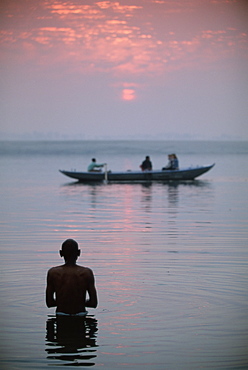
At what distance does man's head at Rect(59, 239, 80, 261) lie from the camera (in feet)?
20.2

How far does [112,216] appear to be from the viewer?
680 inches

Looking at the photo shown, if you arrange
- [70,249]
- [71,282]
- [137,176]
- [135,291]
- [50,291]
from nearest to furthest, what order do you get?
[70,249], [71,282], [50,291], [135,291], [137,176]

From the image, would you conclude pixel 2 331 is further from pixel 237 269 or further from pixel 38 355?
pixel 237 269

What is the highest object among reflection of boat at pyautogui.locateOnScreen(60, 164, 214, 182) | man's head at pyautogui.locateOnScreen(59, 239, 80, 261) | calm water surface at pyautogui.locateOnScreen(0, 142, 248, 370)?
reflection of boat at pyautogui.locateOnScreen(60, 164, 214, 182)

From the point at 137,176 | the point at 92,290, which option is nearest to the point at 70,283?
the point at 92,290

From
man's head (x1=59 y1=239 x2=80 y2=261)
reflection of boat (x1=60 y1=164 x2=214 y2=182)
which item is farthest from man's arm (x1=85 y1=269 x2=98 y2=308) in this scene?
reflection of boat (x1=60 y1=164 x2=214 y2=182)

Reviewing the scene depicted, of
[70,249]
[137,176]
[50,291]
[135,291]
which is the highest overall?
[137,176]

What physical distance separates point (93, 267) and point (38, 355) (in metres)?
3.89

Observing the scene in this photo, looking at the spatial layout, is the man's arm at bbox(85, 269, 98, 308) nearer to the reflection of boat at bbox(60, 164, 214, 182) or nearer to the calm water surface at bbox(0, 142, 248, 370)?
the calm water surface at bbox(0, 142, 248, 370)

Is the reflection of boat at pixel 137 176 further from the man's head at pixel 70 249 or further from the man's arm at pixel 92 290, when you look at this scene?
the man's head at pixel 70 249

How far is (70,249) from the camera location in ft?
20.2

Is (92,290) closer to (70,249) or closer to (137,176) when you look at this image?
(70,249)

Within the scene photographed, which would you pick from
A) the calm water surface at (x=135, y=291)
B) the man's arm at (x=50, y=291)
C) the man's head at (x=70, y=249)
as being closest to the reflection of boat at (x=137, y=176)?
the calm water surface at (x=135, y=291)

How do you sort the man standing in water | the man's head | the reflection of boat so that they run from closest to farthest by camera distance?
the man's head, the man standing in water, the reflection of boat
